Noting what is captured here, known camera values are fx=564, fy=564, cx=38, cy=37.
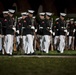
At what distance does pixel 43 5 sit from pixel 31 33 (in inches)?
755

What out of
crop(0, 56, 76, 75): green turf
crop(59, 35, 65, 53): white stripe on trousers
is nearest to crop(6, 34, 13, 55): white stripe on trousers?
crop(0, 56, 76, 75): green turf

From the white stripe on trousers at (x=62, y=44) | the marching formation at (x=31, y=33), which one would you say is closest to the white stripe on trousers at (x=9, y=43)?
the marching formation at (x=31, y=33)

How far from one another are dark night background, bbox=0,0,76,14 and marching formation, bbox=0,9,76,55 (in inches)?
526

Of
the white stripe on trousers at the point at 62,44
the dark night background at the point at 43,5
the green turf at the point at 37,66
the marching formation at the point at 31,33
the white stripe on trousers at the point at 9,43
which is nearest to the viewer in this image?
the green turf at the point at 37,66

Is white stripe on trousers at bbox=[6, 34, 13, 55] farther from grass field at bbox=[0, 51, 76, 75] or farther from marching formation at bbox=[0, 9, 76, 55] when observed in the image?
grass field at bbox=[0, 51, 76, 75]

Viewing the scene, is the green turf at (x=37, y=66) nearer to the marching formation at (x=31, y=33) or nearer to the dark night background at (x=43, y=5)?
the marching formation at (x=31, y=33)

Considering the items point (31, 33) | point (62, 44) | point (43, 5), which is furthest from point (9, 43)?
point (43, 5)

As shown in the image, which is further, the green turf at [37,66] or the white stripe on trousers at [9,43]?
the white stripe on trousers at [9,43]

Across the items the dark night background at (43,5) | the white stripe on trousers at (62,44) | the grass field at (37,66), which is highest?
the dark night background at (43,5)

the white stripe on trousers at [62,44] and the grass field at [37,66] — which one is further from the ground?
the white stripe on trousers at [62,44]

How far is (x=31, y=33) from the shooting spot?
2523 cm

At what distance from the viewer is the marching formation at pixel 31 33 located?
2491cm

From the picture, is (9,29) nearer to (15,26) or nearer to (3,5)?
(15,26)

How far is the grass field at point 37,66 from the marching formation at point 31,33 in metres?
2.38
